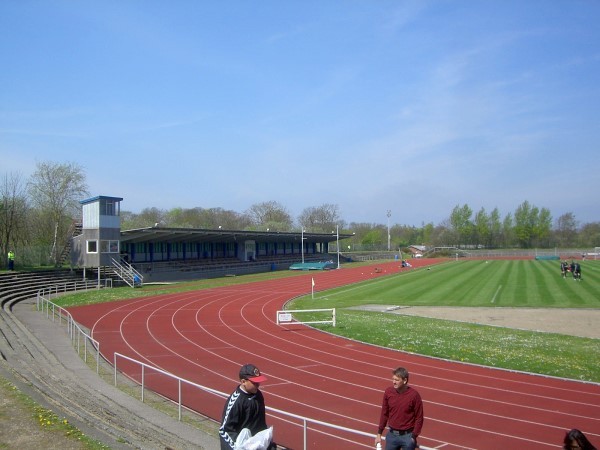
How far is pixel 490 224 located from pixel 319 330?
131397mm

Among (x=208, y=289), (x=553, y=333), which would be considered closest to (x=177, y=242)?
(x=208, y=289)

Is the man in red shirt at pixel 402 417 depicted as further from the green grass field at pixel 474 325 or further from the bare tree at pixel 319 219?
the bare tree at pixel 319 219

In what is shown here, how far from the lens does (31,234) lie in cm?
5341

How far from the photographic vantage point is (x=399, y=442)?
635 cm

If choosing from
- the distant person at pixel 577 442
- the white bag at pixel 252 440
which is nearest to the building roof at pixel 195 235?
the white bag at pixel 252 440

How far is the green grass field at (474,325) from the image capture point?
55.4 ft

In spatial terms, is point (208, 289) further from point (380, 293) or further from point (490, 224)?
point (490, 224)

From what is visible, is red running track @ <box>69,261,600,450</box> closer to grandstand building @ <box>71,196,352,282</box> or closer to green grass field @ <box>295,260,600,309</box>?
green grass field @ <box>295,260,600,309</box>

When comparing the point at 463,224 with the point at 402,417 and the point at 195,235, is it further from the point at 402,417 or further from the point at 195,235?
the point at 402,417

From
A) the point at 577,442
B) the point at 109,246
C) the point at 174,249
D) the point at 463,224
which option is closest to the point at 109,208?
the point at 109,246

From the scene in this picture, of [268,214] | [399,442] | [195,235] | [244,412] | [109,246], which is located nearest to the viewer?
[244,412]

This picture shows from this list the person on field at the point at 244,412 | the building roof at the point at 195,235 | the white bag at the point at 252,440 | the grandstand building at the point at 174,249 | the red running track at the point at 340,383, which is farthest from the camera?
the building roof at the point at 195,235

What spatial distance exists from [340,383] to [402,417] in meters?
8.26

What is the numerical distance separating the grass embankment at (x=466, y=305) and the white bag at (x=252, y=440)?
12268 millimetres
